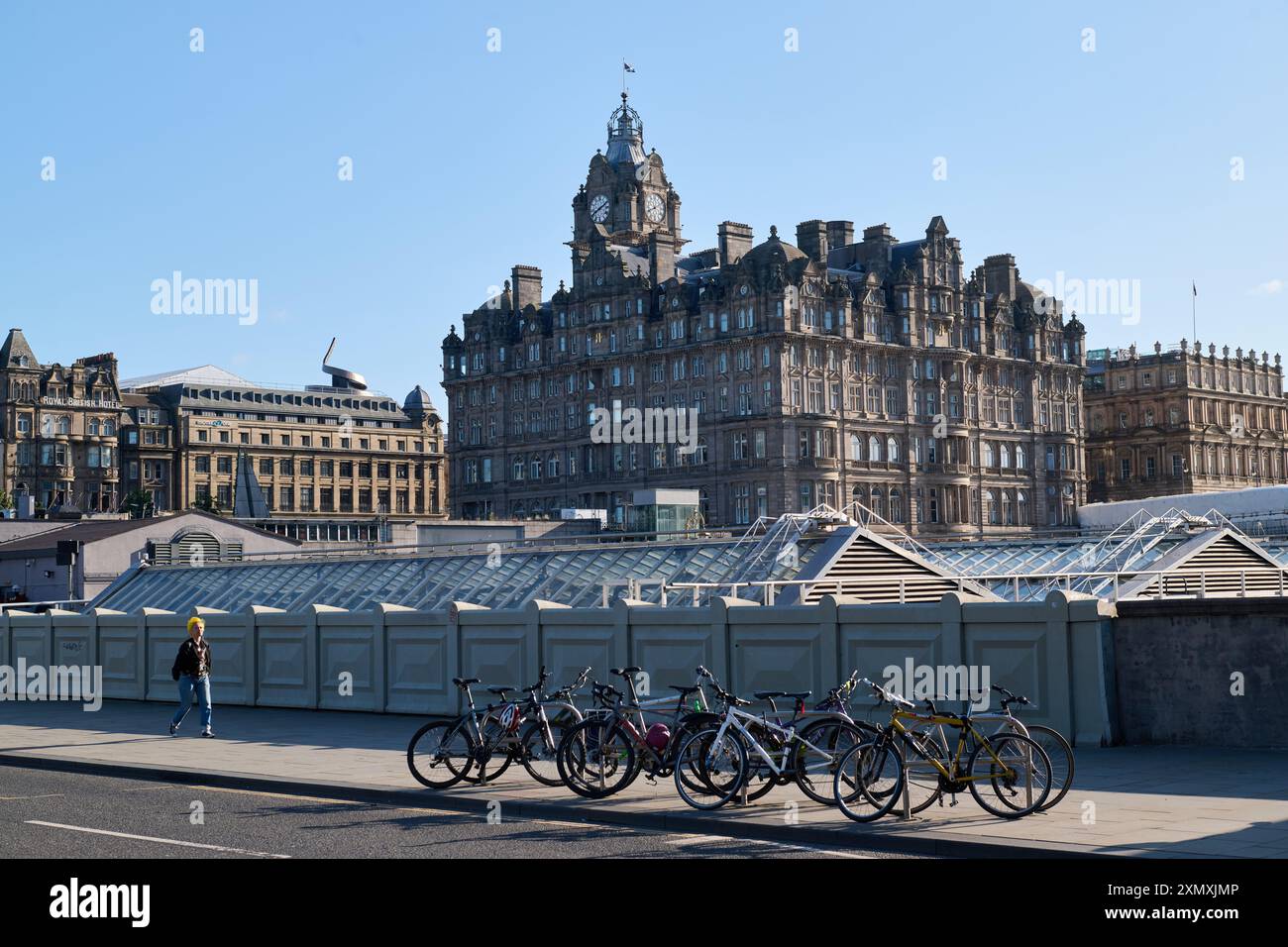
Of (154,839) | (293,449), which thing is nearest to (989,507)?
(293,449)

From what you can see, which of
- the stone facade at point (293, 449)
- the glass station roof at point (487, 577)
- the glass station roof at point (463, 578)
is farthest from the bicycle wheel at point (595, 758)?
the stone facade at point (293, 449)

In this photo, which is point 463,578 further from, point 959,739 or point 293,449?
point 293,449

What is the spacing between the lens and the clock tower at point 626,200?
138750 mm

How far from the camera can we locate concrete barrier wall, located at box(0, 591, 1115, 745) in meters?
22.7

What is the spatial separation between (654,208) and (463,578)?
327 feet

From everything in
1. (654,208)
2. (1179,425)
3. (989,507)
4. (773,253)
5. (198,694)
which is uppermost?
(654,208)

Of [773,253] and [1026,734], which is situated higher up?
[773,253]

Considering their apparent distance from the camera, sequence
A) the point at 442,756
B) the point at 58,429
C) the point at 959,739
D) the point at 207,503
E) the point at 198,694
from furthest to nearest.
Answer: the point at 207,503, the point at 58,429, the point at 198,694, the point at 442,756, the point at 959,739

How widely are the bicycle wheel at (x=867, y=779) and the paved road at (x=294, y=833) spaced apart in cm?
122

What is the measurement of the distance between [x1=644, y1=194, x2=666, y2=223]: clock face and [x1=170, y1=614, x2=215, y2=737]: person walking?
115815mm

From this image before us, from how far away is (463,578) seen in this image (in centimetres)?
4488

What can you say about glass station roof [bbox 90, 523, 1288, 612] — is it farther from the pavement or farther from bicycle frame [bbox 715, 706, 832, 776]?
bicycle frame [bbox 715, 706, 832, 776]

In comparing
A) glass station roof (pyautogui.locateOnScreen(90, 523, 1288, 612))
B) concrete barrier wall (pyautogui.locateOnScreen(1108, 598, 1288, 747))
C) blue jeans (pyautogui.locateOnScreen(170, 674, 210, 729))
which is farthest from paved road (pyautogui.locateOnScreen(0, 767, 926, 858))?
glass station roof (pyautogui.locateOnScreen(90, 523, 1288, 612))
